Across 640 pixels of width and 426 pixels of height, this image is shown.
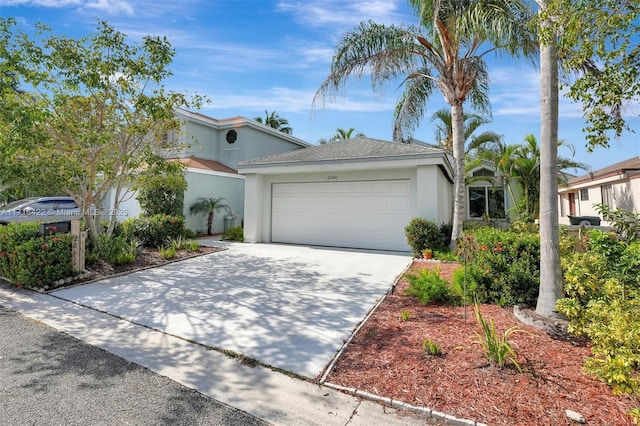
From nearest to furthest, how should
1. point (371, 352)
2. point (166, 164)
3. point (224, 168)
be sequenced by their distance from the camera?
point (371, 352) < point (166, 164) < point (224, 168)

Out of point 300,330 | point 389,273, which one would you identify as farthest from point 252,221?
point 300,330

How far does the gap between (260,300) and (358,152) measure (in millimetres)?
6977

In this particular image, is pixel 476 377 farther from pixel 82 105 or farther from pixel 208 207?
pixel 208 207

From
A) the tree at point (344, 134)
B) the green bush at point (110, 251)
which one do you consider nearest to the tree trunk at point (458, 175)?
the green bush at point (110, 251)

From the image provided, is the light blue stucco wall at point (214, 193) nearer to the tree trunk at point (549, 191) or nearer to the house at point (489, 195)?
the house at point (489, 195)

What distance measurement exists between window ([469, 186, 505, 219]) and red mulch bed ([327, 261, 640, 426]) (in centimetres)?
1574

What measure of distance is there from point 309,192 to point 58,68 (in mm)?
7602

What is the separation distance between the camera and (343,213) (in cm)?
1100

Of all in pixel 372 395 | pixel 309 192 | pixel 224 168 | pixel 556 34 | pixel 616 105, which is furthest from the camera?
pixel 224 168

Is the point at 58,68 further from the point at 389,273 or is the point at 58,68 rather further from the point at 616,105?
the point at 616,105

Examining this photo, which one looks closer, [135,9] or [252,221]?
[135,9]

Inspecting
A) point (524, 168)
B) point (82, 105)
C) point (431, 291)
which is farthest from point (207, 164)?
point (524, 168)

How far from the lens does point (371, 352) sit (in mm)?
3457

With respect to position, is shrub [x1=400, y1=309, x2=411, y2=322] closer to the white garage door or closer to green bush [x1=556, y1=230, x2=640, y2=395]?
green bush [x1=556, y1=230, x2=640, y2=395]
